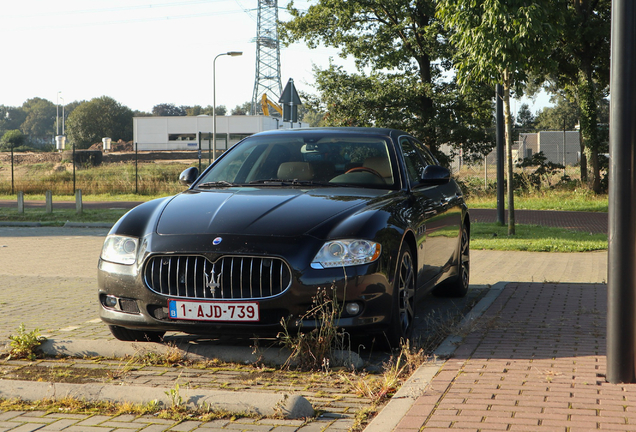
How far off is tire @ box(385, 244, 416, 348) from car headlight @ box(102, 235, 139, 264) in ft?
5.77

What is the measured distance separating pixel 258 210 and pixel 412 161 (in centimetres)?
227

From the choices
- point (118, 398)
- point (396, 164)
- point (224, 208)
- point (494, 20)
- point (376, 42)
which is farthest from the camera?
→ point (376, 42)

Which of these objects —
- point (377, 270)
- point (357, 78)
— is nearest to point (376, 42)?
point (357, 78)

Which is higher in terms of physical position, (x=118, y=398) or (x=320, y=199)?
(x=320, y=199)

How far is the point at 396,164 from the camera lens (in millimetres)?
6203

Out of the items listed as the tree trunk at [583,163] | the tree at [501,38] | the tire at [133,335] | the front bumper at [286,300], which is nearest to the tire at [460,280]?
the front bumper at [286,300]

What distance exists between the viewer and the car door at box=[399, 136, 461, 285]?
5930 mm

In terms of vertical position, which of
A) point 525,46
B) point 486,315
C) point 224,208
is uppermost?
point 525,46

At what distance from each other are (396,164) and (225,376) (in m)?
2.47

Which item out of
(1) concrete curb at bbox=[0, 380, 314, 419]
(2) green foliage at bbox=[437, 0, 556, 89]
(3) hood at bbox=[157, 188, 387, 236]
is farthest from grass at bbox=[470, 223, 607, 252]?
(1) concrete curb at bbox=[0, 380, 314, 419]

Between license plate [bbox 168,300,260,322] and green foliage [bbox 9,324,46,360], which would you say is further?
green foliage [bbox 9,324,46,360]

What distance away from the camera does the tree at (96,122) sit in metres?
104

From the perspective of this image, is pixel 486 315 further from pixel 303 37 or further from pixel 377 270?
pixel 303 37

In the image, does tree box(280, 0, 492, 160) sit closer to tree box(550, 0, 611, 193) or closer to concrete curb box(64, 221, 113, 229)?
tree box(550, 0, 611, 193)
